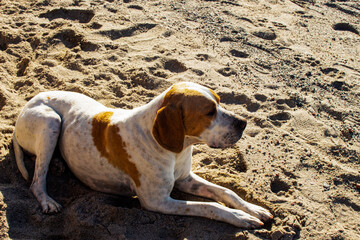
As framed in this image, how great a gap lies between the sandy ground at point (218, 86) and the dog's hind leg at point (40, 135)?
0.14 metres

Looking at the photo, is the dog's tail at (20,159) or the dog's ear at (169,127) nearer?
the dog's ear at (169,127)

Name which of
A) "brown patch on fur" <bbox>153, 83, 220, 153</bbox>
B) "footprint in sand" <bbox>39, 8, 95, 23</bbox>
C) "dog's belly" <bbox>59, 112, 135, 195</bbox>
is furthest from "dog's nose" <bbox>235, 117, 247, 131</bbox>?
"footprint in sand" <bbox>39, 8, 95, 23</bbox>

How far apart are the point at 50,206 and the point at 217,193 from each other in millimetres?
1651

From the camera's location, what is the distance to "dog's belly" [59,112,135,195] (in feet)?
12.9

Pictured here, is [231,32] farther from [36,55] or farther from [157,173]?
[157,173]

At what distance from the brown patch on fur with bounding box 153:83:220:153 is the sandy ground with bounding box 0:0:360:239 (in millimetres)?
781

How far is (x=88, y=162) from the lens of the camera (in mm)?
3994

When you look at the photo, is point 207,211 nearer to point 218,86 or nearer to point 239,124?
point 239,124

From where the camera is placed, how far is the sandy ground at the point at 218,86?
12.2 feet

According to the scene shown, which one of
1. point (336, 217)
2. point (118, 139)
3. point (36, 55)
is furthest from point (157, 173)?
point (36, 55)

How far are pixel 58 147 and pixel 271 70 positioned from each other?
11.5ft

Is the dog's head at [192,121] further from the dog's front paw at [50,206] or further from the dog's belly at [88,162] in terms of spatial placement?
the dog's front paw at [50,206]

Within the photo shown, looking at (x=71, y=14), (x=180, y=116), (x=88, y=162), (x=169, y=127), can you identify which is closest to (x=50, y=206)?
(x=88, y=162)

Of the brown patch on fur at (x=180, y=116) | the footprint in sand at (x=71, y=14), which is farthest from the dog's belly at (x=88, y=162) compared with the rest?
the footprint in sand at (x=71, y=14)
